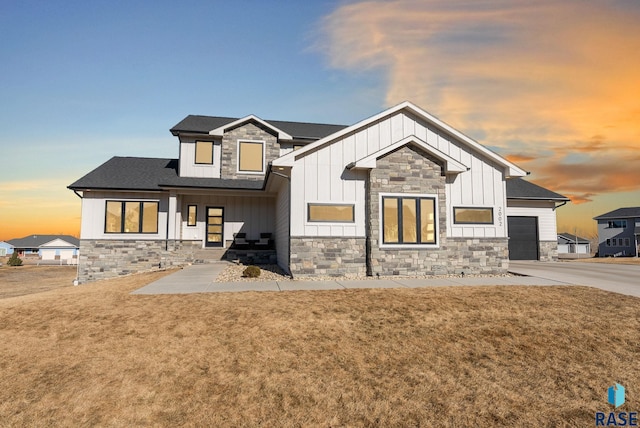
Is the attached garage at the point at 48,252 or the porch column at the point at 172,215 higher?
the porch column at the point at 172,215

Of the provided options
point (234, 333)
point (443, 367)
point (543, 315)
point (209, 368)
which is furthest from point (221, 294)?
point (543, 315)

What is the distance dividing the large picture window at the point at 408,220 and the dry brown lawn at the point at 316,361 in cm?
447

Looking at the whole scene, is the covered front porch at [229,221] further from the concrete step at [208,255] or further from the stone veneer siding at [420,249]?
the stone veneer siding at [420,249]

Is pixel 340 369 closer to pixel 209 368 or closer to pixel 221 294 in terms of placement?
pixel 209 368

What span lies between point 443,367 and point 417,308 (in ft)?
9.52

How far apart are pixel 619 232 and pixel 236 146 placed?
5817 cm

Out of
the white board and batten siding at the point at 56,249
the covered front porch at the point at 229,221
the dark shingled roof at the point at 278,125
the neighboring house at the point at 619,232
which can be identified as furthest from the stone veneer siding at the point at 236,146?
the white board and batten siding at the point at 56,249

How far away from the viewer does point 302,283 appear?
479 inches

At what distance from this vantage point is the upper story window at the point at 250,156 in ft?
71.2

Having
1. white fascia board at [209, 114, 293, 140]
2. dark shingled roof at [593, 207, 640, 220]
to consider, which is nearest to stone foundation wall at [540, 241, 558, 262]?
white fascia board at [209, 114, 293, 140]

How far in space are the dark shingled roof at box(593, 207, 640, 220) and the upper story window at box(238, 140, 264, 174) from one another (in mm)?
55658

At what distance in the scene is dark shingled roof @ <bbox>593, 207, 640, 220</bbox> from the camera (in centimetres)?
4926

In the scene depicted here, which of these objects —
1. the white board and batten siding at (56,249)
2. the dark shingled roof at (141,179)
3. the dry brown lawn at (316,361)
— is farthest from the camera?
the white board and batten siding at (56,249)

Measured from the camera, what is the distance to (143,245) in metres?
19.7
